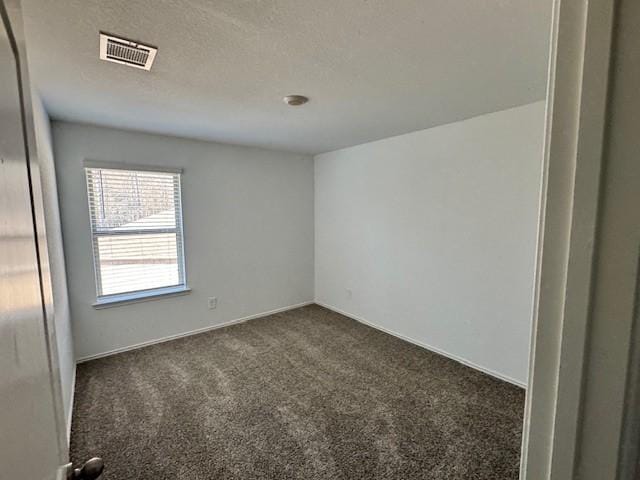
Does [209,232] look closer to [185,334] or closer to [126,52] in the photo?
[185,334]

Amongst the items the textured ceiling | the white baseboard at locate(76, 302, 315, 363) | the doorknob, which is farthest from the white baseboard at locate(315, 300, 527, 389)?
the doorknob

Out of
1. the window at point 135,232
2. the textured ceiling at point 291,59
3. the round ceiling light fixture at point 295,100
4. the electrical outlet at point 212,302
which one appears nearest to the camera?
the textured ceiling at point 291,59

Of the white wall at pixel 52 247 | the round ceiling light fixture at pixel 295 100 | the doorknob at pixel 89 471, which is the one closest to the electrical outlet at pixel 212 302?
the white wall at pixel 52 247

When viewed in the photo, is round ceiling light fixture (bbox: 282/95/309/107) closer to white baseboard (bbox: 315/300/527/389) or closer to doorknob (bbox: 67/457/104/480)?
doorknob (bbox: 67/457/104/480)

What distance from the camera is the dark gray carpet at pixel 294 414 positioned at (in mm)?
1759

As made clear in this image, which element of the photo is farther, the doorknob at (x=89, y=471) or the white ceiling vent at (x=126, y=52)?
the white ceiling vent at (x=126, y=52)

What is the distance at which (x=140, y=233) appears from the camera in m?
→ 3.23

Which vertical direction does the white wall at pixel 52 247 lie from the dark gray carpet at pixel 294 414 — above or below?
above

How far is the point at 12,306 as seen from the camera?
1.45 ft

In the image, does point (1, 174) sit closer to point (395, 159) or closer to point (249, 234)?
point (395, 159)

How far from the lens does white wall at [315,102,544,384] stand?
8.14 feet

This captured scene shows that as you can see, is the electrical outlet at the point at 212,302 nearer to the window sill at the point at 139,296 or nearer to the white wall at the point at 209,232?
the white wall at the point at 209,232

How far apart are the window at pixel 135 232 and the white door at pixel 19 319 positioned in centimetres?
281

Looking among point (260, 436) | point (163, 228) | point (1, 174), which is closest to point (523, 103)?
point (1, 174)
